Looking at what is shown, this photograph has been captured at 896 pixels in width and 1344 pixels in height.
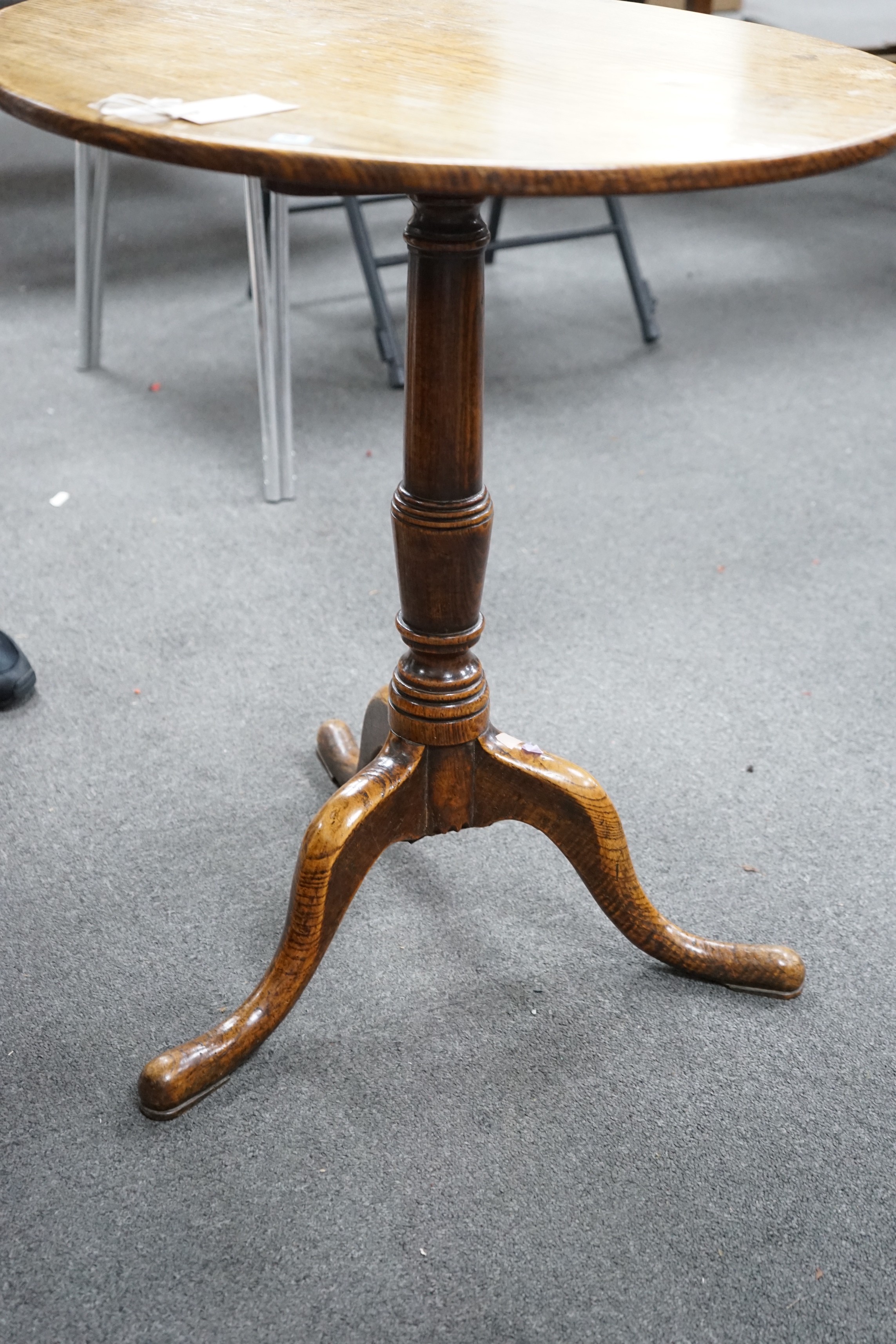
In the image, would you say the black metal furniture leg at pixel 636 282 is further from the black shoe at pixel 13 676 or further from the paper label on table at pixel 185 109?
the paper label on table at pixel 185 109

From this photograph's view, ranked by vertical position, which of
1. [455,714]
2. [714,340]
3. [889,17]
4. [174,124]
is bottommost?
[714,340]

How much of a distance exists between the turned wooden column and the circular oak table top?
0.09 meters

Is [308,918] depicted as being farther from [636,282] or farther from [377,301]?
[636,282]

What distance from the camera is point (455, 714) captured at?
0.98m

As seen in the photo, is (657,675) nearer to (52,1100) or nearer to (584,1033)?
(584,1033)

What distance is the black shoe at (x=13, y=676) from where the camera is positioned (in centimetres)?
139

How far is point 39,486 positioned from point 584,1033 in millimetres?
1292

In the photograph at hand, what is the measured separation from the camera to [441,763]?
99 cm

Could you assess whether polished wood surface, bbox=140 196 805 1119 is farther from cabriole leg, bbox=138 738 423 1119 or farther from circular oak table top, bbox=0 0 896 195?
circular oak table top, bbox=0 0 896 195

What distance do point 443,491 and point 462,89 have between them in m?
0.28

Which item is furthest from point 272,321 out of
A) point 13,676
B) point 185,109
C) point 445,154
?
point 445,154

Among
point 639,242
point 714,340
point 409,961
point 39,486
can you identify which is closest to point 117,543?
point 39,486

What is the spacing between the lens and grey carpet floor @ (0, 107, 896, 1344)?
850 mm

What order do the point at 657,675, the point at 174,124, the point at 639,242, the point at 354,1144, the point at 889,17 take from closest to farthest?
the point at 174,124 → the point at 354,1144 → the point at 657,675 → the point at 889,17 → the point at 639,242
